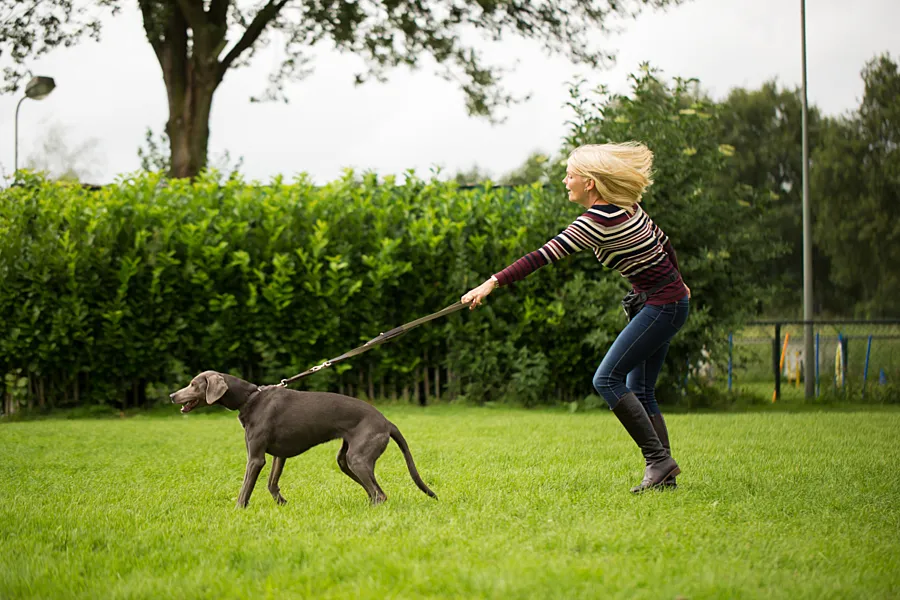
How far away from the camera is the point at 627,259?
5.50 meters

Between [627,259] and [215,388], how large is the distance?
2.61 m

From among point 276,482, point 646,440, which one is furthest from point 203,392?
point 646,440

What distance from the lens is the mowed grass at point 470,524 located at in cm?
361

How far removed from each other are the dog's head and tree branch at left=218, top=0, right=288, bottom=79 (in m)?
15.2

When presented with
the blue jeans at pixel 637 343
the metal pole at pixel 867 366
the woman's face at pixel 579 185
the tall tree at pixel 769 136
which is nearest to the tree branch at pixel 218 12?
the metal pole at pixel 867 366

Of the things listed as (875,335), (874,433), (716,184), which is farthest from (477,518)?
(875,335)

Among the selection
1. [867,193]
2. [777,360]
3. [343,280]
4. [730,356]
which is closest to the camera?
[343,280]

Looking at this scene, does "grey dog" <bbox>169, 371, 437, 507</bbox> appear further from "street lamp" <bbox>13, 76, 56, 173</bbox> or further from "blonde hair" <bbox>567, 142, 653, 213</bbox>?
"street lamp" <bbox>13, 76, 56, 173</bbox>

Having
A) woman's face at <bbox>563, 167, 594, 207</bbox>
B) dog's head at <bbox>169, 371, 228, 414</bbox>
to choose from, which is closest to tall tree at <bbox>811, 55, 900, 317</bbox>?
woman's face at <bbox>563, 167, 594, 207</bbox>

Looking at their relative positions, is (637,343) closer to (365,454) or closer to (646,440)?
(646,440)

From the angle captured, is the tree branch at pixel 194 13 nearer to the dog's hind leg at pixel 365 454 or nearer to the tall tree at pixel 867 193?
the dog's hind leg at pixel 365 454

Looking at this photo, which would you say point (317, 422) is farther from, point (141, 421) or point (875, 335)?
point (875, 335)

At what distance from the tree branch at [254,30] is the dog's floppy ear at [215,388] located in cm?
1523

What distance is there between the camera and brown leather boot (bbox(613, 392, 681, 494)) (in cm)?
562
